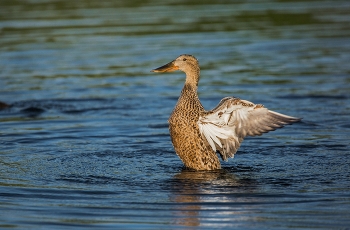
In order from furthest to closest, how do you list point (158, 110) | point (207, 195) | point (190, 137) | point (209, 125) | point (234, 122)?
point (158, 110) → point (190, 137) → point (209, 125) → point (234, 122) → point (207, 195)

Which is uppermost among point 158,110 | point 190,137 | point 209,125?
point 209,125

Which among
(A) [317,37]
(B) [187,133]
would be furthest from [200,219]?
(A) [317,37]

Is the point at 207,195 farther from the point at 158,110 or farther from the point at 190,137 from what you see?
the point at 158,110

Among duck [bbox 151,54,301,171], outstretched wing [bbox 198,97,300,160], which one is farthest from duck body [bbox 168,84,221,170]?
outstretched wing [bbox 198,97,300,160]

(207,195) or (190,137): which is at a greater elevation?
(190,137)

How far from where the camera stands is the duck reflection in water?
19.9ft

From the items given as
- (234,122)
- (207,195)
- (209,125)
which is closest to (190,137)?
(209,125)

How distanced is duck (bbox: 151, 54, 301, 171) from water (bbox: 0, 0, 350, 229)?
0.73ft

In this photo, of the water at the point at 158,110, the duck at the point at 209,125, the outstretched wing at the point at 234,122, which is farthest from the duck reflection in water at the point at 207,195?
the outstretched wing at the point at 234,122

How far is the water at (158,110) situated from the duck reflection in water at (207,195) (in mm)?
19

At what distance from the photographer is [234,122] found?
24.3ft

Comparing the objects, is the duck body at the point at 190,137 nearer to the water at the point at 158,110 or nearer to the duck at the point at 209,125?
the duck at the point at 209,125

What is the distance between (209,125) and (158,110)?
3.42 m

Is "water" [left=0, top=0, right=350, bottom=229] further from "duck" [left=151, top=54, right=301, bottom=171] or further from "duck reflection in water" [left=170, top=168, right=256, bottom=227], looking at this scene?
"duck" [left=151, top=54, right=301, bottom=171]
